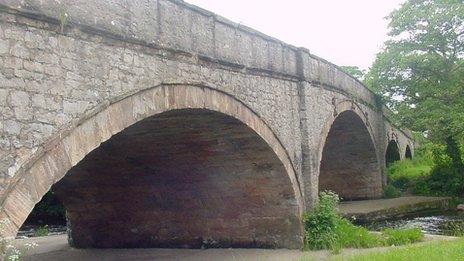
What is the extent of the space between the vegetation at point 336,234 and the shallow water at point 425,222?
352 centimetres

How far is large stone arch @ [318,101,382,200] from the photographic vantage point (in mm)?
19469

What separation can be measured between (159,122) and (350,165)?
14140mm

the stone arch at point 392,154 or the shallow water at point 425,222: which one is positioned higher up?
the stone arch at point 392,154

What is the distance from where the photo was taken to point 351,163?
2111 cm

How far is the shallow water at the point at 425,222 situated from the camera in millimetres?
14138

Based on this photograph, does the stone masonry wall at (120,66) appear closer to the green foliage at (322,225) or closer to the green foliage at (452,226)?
the green foliage at (322,225)

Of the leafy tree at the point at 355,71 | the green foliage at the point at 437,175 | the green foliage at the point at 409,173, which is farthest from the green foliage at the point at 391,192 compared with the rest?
the leafy tree at the point at 355,71

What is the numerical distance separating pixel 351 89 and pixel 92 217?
873 cm

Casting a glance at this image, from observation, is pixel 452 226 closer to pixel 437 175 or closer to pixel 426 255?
pixel 426 255

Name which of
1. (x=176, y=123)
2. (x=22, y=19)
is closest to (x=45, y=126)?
(x=22, y=19)

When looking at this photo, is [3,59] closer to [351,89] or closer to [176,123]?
[176,123]

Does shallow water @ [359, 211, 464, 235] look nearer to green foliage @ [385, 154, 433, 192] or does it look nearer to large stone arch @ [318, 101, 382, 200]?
large stone arch @ [318, 101, 382, 200]

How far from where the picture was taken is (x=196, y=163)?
10211 mm

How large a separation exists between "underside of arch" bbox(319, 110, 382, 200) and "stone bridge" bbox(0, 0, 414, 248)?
Result: 3.91 meters
